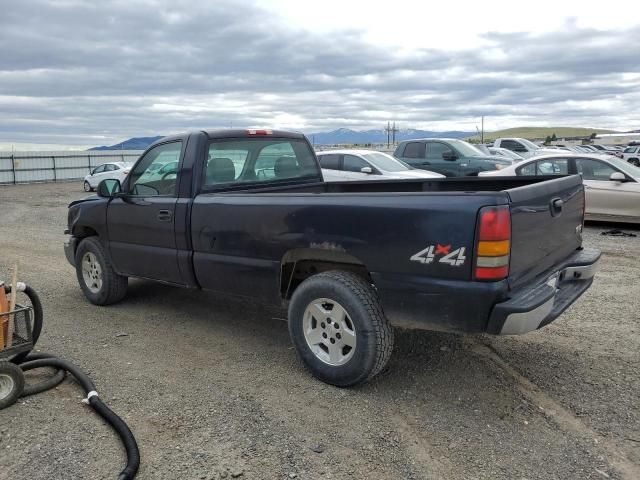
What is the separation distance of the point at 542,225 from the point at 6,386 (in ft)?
12.4

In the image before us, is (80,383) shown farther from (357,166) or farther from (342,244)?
(357,166)

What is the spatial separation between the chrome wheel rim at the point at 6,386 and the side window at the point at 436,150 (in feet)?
46.1

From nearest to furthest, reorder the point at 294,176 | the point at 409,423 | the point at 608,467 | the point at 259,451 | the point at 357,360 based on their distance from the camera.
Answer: the point at 608,467
the point at 259,451
the point at 409,423
the point at 357,360
the point at 294,176

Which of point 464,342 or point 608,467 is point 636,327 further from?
point 608,467

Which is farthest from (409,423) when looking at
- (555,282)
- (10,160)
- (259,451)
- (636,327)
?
(10,160)

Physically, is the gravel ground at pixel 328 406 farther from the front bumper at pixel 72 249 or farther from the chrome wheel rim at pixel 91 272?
the front bumper at pixel 72 249

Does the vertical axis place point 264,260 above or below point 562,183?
below

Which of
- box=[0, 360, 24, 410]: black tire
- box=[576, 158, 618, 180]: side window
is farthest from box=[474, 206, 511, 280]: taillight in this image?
box=[576, 158, 618, 180]: side window

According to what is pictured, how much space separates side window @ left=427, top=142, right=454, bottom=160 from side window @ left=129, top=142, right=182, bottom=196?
11937 millimetres

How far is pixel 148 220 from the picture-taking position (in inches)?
210

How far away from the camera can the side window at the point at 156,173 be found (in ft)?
17.2

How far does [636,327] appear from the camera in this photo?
5.18 metres

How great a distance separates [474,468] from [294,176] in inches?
139

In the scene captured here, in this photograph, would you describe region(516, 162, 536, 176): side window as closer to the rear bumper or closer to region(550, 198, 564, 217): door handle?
region(550, 198, 564, 217): door handle
